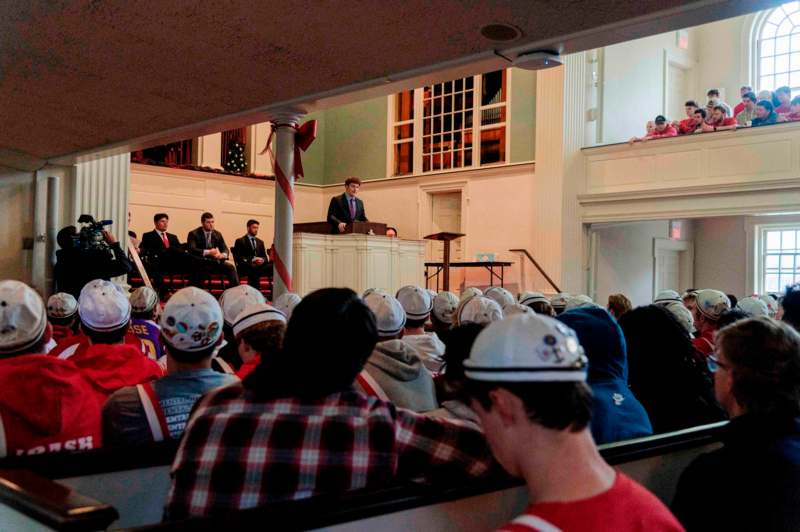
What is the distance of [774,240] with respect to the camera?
12.3m

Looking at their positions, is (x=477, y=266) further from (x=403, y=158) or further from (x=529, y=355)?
(x=529, y=355)

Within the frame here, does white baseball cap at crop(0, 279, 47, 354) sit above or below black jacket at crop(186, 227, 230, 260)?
below

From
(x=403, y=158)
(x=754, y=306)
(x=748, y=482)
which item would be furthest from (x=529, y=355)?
(x=403, y=158)

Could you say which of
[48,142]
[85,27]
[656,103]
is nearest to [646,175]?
[656,103]

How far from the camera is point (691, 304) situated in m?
5.47

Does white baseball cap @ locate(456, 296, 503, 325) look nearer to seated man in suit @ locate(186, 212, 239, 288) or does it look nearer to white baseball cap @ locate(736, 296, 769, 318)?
white baseball cap @ locate(736, 296, 769, 318)

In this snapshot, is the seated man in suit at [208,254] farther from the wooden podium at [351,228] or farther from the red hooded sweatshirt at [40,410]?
the red hooded sweatshirt at [40,410]

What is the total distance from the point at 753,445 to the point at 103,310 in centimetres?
240

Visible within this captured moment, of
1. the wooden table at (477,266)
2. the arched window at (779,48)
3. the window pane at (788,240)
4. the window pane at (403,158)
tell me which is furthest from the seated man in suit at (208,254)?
the arched window at (779,48)

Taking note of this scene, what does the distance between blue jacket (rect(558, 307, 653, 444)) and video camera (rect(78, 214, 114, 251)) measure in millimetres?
5159

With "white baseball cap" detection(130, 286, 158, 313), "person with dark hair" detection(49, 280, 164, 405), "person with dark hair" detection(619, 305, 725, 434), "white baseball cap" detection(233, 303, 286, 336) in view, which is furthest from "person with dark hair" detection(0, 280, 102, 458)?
"white baseball cap" detection(130, 286, 158, 313)

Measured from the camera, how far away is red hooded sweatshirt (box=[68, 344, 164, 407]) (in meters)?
2.33

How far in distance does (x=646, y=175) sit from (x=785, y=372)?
9573mm

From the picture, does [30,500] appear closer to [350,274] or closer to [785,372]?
[785,372]
